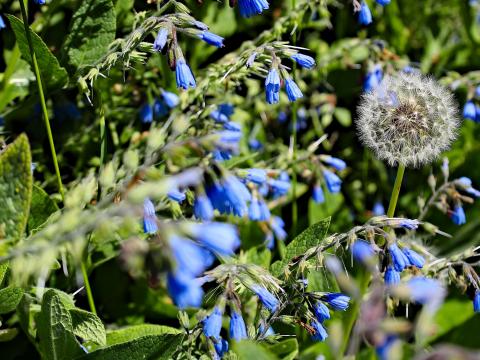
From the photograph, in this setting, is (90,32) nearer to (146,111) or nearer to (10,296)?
(146,111)

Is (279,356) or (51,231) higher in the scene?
(51,231)

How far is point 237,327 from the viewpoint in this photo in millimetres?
2250

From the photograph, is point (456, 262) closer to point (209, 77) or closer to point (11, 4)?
point (209, 77)

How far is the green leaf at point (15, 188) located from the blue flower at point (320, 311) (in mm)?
1008

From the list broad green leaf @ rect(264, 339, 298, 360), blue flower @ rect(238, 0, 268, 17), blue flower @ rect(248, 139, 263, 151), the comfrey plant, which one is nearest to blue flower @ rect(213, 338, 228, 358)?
the comfrey plant

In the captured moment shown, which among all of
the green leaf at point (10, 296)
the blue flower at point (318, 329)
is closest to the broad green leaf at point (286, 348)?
the blue flower at point (318, 329)

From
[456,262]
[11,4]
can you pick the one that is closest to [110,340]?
[456,262]

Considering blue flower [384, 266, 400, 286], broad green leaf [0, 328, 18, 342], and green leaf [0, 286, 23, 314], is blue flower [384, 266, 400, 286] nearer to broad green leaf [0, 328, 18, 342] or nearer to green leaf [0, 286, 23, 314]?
green leaf [0, 286, 23, 314]

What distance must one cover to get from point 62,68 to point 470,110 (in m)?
2.27

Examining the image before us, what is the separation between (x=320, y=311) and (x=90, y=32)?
5.44 feet

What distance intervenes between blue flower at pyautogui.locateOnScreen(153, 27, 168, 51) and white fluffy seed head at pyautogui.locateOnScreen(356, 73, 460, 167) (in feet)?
2.63

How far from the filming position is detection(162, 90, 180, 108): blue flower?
368 cm

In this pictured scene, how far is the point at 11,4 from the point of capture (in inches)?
160

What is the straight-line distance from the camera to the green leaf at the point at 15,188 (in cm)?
200
